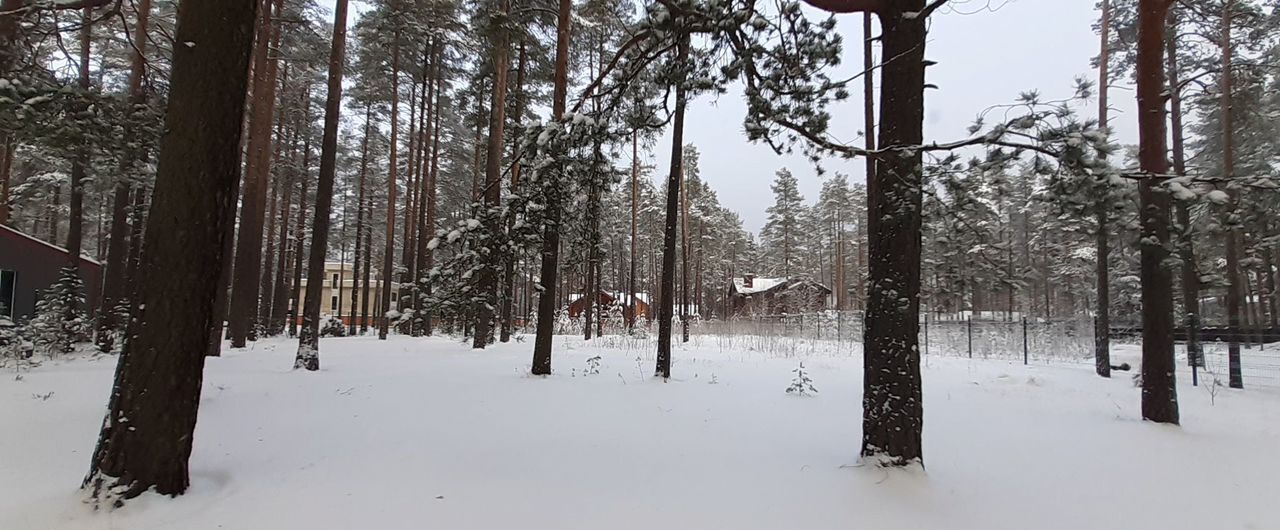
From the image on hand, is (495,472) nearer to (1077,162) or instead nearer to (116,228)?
(1077,162)

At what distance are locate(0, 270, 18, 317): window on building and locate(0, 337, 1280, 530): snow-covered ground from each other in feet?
25.6

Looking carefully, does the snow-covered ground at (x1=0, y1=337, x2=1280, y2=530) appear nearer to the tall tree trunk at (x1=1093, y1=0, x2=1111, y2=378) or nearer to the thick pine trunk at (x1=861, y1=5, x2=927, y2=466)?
the thick pine trunk at (x1=861, y1=5, x2=927, y2=466)

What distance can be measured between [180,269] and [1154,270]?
846 centimetres

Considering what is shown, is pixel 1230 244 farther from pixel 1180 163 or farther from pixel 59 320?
pixel 59 320

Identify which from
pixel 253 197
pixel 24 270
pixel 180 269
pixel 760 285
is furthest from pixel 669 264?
pixel 760 285

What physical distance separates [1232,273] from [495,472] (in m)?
17.0

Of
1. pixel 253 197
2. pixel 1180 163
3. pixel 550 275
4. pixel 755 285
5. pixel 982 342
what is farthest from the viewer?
pixel 755 285

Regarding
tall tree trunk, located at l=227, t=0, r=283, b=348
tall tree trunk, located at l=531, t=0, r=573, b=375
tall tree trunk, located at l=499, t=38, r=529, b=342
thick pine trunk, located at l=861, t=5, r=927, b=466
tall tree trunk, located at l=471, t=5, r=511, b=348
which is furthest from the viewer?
tall tree trunk, located at l=227, t=0, r=283, b=348

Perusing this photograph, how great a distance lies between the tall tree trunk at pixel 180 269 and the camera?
2.89m

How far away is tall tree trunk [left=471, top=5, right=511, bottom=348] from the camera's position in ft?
16.9

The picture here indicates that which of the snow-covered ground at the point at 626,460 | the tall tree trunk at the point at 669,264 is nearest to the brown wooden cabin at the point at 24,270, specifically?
the snow-covered ground at the point at 626,460

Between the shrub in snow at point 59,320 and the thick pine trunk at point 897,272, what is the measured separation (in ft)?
38.5

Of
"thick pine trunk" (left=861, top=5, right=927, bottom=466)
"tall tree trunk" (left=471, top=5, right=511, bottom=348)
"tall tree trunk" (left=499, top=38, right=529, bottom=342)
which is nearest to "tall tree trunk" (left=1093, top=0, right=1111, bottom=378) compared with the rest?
Answer: "thick pine trunk" (left=861, top=5, right=927, bottom=466)

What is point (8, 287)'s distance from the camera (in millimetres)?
12289
